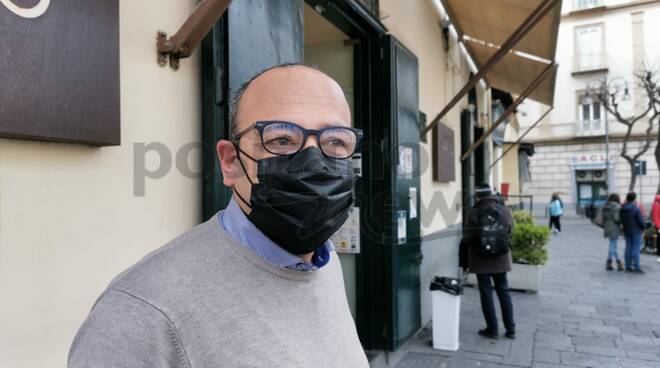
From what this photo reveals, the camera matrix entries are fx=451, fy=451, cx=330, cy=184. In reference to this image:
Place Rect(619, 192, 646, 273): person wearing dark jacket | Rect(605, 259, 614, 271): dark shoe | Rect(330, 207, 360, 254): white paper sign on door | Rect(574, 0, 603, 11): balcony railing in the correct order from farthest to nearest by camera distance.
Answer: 1. Rect(574, 0, 603, 11): balcony railing
2. Rect(605, 259, 614, 271): dark shoe
3. Rect(619, 192, 646, 273): person wearing dark jacket
4. Rect(330, 207, 360, 254): white paper sign on door

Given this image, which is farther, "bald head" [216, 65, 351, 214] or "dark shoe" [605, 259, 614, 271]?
"dark shoe" [605, 259, 614, 271]

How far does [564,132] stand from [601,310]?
24096 mm

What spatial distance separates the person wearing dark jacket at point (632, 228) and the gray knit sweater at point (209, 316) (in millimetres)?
9790

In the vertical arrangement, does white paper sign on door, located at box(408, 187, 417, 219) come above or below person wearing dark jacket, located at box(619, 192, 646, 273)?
above

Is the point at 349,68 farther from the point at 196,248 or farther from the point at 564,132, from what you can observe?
the point at 564,132

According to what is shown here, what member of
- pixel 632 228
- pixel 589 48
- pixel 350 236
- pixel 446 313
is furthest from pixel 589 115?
pixel 350 236

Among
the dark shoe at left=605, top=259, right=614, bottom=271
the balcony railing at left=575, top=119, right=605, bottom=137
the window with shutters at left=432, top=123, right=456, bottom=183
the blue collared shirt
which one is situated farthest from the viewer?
the balcony railing at left=575, top=119, right=605, bottom=137

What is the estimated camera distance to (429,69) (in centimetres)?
622

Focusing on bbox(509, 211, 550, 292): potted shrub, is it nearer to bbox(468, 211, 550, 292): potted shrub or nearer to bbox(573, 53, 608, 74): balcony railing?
bbox(468, 211, 550, 292): potted shrub

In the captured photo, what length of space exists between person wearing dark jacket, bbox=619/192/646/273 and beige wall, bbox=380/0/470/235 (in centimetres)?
387

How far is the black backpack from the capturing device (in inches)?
199

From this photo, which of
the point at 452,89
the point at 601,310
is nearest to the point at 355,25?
the point at 452,89

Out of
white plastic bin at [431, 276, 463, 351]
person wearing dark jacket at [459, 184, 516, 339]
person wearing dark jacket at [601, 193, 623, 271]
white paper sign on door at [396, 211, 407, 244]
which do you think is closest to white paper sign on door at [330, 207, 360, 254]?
white paper sign on door at [396, 211, 407, 244]

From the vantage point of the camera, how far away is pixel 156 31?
187cm
